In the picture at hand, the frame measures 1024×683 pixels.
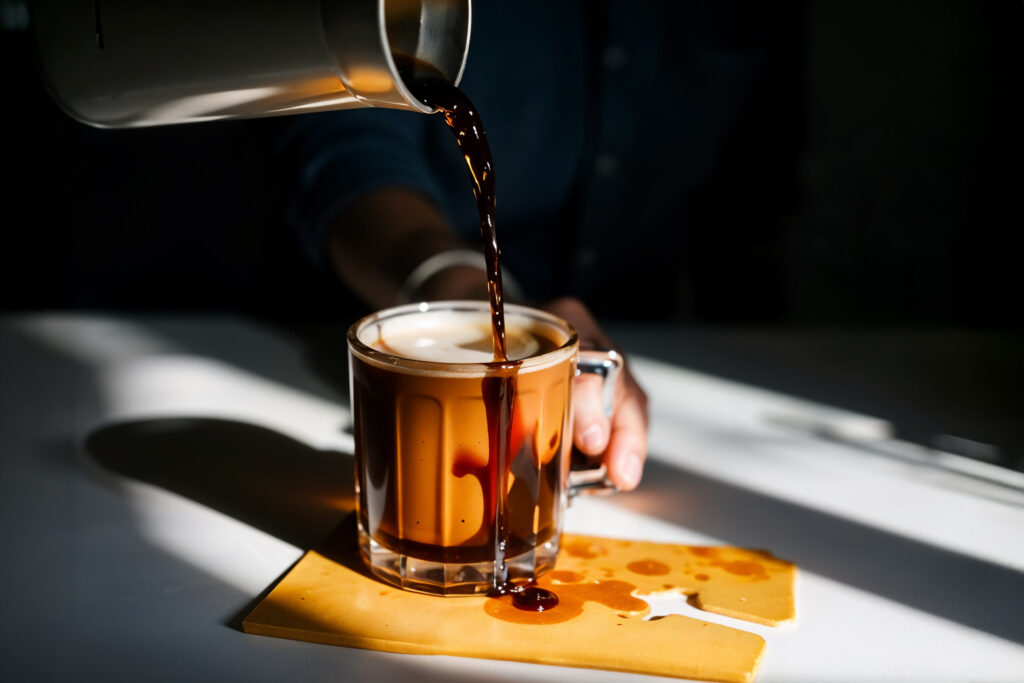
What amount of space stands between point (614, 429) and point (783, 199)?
53.5 inches

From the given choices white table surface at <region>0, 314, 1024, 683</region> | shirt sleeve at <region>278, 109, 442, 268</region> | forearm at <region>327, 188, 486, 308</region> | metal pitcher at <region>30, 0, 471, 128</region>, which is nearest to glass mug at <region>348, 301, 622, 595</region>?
white table surface at <region>0, 314, 1024, 683</region>

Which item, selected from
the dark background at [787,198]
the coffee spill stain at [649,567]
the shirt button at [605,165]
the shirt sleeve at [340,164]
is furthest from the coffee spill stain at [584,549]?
the dark background at [787,198]

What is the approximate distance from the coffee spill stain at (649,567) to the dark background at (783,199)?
1248 millimetres

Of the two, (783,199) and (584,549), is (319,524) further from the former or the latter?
(783,199)

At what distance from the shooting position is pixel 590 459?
3.55 ft

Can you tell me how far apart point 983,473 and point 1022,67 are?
159 centimetres

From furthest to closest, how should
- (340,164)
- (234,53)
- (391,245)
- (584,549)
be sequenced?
(340,164) → (391,245) → (584,549) → (234,53)

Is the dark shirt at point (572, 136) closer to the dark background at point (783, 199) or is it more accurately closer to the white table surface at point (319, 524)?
the dark background at point (783, 199)

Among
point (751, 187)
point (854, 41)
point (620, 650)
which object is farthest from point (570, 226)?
point (620, 650)

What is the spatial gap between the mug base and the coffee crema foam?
0.59ft

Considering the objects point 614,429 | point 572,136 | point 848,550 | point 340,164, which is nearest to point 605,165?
point 572,136

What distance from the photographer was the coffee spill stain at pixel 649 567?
0.91 meters

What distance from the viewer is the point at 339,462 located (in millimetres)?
1154

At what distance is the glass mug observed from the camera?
2.72ft
